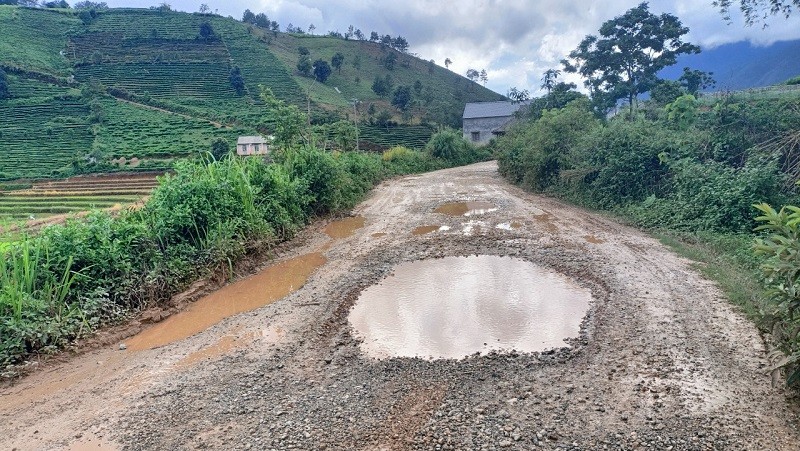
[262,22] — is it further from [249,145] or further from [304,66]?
[249,145]

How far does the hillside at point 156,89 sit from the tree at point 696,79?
20825 millimetres

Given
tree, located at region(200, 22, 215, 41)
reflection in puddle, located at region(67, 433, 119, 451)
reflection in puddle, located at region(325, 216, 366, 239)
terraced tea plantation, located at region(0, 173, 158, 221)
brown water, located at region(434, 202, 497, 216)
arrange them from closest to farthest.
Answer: reflection in puddle, located at region(67, 433, 119, 451), reflection in puddle, located at region(325, 216, 366, 239), brown water, located at region(434, 202, 497, 216), terraced tea plantation, located at region(0, 173, 158, 221), tree, located at region(200, 22, 215, 41)

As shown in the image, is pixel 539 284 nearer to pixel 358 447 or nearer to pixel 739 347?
pixel 739 347

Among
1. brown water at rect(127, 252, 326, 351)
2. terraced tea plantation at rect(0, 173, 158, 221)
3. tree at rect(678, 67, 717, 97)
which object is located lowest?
terraced tea plantation at rect(0, 173, 158, 221)

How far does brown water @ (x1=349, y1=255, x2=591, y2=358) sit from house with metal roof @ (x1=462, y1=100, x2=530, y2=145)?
36.3 metres

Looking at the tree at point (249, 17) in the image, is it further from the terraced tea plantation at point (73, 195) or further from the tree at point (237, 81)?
the terraced tea plantation at point (73, 195)

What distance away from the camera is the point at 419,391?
12.5 ft

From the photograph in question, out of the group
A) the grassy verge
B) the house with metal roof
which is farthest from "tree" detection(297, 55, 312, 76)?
the grassy verge

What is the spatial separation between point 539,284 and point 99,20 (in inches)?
3010

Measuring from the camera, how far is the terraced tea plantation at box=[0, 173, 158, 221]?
22.2 metres

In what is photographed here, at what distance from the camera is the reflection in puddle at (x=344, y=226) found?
33.7ft

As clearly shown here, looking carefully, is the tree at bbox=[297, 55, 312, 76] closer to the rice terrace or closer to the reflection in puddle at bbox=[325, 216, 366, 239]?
the rice terrace

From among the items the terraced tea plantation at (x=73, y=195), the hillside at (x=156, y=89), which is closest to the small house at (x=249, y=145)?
the hillside at (x=156, y=89)

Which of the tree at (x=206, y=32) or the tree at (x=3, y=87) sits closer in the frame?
the tree at (x=3, y=87)
